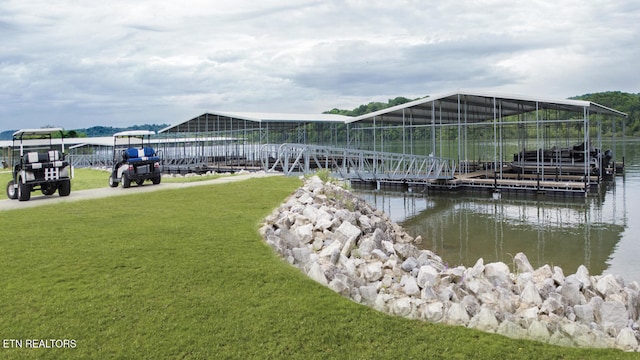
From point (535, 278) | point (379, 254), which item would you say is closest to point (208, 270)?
point (379, 254)

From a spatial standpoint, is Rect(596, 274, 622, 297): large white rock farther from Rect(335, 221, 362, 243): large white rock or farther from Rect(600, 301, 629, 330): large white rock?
Rect(335, 221, 362, 243): large white rock

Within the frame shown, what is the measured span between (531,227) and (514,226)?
58cm

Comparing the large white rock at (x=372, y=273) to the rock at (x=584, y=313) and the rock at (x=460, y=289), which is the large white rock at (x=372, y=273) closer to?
the rock at (x=460, y=289)

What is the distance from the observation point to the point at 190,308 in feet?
21.6

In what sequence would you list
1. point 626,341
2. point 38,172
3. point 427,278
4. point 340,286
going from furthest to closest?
point 38,172, point 427,278, point 340,286, point 626,341

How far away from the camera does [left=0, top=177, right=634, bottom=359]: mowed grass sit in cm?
587

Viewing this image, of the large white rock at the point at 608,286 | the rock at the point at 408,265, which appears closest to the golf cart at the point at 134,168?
the rock at the point at 408,265

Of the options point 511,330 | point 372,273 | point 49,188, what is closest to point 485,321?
point 511,330

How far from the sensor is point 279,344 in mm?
5930

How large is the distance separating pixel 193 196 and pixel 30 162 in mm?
4519

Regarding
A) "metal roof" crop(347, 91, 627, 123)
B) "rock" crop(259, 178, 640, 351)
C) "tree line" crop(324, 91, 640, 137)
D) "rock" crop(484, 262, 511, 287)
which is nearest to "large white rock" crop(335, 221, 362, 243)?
"rock" crop(259, 178, 640, 351)

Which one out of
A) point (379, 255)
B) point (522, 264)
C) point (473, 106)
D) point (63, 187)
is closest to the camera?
point (379, 255)

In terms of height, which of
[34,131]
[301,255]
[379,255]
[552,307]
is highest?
[34,131]

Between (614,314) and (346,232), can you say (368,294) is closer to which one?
(346,232)
